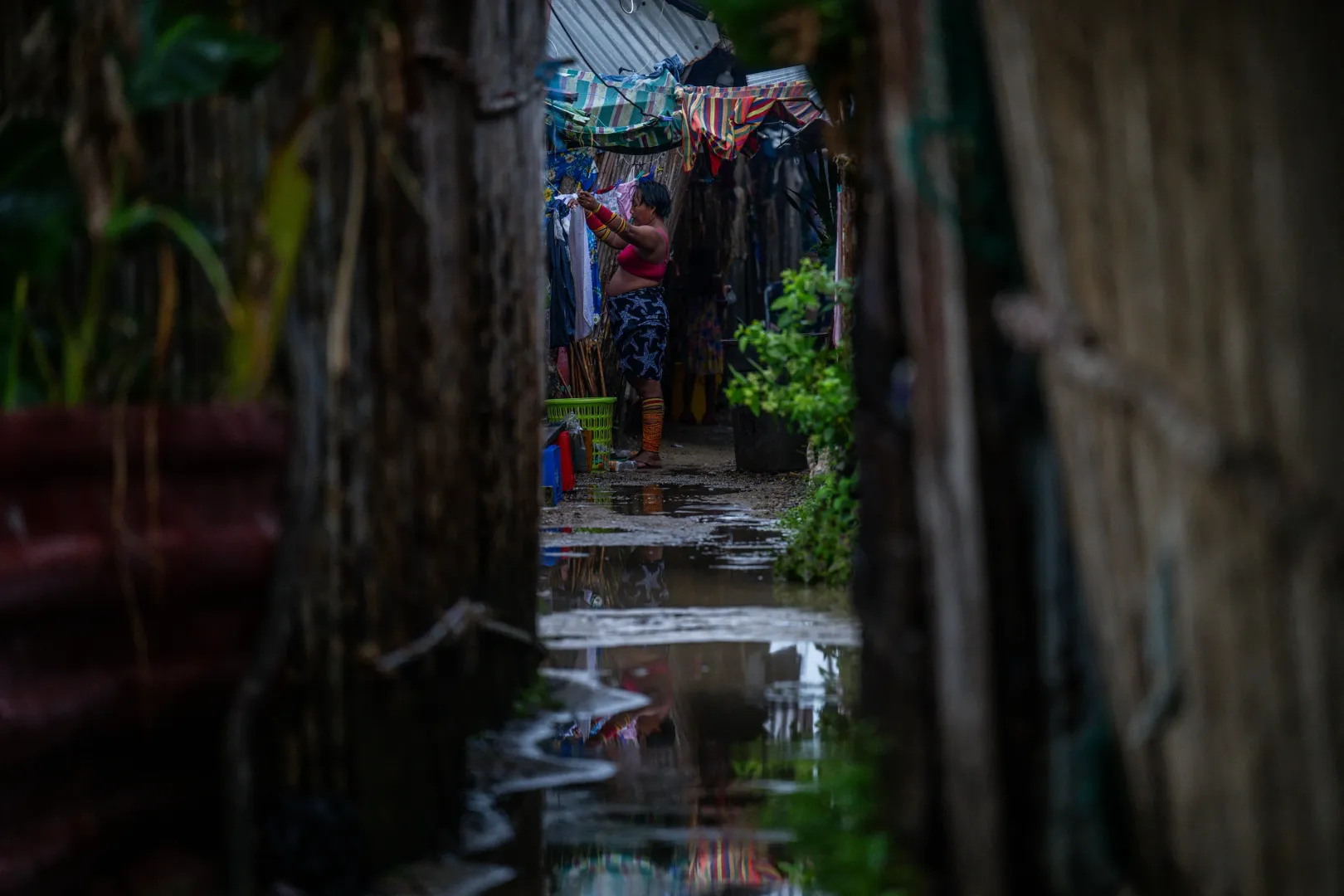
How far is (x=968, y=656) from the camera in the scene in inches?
79.7

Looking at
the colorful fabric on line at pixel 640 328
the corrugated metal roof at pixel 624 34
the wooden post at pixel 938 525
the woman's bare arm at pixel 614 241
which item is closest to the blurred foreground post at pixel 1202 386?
the wooden post at pixel 938 525

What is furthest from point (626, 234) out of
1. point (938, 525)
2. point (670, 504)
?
point (938, 525)

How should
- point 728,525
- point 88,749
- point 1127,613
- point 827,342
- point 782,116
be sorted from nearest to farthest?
point 1127,613
point 88,749
point 728,525
point 827,342
point 782,116

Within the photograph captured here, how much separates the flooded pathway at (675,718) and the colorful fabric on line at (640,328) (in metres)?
4.98

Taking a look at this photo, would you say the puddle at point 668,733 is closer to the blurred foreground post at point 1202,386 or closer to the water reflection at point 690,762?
the water reflection at point 690,762

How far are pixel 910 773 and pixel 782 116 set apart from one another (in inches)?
392

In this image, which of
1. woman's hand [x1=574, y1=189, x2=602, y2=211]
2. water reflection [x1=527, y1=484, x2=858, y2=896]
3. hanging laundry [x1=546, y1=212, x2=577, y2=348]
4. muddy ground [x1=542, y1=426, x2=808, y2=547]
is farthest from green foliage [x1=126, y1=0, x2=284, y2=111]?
hanging laundry [x1=546, y1=212, x2=577, y2=348]

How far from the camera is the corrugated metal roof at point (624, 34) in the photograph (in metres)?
13.6

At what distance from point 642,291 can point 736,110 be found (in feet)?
5.68

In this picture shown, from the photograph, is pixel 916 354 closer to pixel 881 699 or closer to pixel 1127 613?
pixel 1127 613

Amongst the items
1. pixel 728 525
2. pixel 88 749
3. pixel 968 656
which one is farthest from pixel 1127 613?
pixel 728 525

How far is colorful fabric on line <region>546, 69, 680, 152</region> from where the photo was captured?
11367 mm

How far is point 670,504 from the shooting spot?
9430mm

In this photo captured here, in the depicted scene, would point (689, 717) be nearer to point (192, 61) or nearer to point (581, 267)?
point (192, 61)
